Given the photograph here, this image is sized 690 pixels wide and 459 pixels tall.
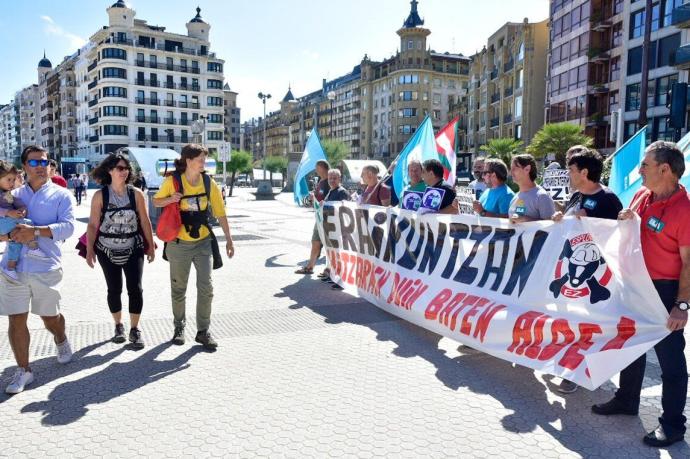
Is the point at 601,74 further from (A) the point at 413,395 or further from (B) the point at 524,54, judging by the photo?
(A) the point at 413,395

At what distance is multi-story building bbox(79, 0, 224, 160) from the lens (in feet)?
280

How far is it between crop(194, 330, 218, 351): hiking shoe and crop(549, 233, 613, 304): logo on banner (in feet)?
10.2

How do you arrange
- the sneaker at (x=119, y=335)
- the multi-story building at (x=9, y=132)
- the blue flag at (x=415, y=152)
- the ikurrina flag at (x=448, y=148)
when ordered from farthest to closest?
1. the multi-story building at (x=9, y=132)
2. the ikurrina flag at (x=448, y=148)
3. the blue flag at (x=415, y=152)
4. the sneaker at (x=119, y=335)

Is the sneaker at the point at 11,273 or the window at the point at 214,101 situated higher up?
the window at the point at 214,101

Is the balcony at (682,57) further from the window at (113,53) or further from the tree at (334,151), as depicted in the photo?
the window at (113,53)

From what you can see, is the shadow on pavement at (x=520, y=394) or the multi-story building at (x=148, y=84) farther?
the multi-story building at (x=148, y=84)

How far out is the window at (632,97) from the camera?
1531 inches

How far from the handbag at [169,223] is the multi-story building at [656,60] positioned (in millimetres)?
33213

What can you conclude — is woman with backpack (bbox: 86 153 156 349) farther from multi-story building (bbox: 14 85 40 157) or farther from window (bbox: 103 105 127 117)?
multi-story building (bbox: 14 85 40 157)

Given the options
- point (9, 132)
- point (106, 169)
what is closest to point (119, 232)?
point (106, 169)

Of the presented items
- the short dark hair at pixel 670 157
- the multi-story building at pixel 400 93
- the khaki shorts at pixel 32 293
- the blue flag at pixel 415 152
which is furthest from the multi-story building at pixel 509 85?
the khaki shorts at pixel 32 293

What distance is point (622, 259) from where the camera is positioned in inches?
151

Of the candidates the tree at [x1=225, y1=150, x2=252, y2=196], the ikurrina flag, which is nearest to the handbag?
the ikurrina flag

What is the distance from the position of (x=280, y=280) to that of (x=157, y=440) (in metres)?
5.31
